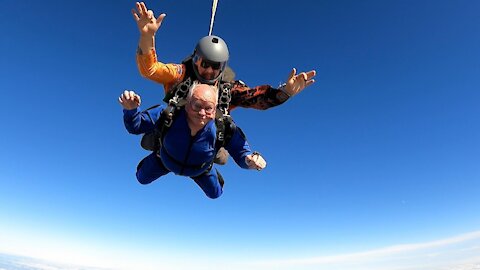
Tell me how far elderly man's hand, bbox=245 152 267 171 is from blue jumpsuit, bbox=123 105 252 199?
17cm

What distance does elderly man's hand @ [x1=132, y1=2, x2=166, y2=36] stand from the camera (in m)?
2.73

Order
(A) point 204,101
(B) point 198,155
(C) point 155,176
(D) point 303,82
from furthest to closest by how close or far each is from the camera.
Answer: (C) point 155,176
(D) point 303,82
(B) point 198,155
(A) point 204,101

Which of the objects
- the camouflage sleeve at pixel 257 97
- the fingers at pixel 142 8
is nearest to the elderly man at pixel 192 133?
the camouflage sleeve at pixel 257 97

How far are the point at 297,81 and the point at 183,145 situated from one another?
1.55m

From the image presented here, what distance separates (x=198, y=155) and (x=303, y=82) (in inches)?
60.1

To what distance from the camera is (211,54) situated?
10.2ft

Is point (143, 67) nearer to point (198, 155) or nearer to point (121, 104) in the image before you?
point (121, 104)

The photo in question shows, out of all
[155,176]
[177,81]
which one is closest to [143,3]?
[177,81]

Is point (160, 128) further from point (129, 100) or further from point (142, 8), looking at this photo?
point (142, 8)

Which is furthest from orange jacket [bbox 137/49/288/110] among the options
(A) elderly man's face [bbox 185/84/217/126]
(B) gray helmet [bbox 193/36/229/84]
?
(A) elderly man's face [bbox 185/84/217/126]

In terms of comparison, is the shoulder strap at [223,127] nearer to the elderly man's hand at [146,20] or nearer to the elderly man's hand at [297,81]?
the elderly man's hand at [297,81]

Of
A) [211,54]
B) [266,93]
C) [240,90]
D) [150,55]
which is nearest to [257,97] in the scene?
[266,93]

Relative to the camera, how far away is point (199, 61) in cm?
319

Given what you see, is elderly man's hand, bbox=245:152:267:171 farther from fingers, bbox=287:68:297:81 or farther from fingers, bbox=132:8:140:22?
fingers, bbox=132:8:140:22
